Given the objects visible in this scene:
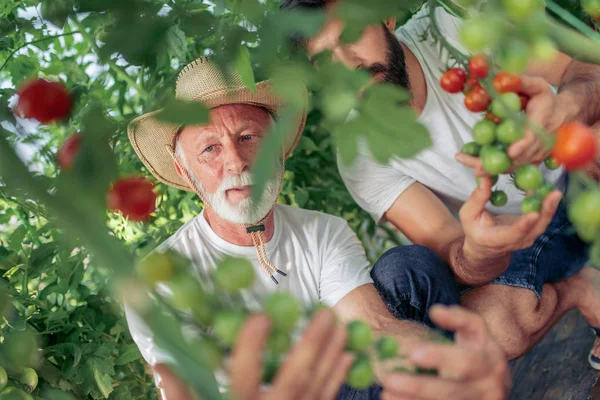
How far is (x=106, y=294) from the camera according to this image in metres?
2.23

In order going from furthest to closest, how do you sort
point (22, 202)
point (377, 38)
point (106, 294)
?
point (106, 294) → point (377, 38) → point (22, 202)

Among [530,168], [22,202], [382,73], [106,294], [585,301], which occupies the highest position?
[530,168]

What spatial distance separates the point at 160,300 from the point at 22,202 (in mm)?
1231

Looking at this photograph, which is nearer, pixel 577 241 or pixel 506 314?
pixel 506 314

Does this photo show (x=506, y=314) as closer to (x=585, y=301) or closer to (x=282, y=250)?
(x=585, y=301)

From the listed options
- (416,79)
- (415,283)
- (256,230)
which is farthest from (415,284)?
(416,79)

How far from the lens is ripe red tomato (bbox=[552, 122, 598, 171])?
0.81 m

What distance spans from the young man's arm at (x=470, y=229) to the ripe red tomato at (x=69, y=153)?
2.36 ft

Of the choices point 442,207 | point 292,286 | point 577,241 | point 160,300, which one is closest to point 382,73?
point 442,207

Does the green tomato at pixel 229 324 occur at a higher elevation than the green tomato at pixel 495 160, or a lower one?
lower

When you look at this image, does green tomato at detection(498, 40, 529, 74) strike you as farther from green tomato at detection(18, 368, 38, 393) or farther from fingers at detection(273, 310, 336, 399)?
green tomato at detection(18, 368, 38, 393)

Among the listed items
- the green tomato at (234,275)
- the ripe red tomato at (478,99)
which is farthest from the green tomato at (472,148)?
the green tomato at (234,275)

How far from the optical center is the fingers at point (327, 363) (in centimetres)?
69

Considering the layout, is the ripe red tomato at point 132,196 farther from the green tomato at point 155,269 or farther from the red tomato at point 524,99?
the red tomato at point 524,99
